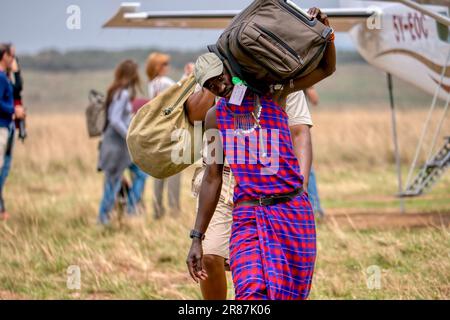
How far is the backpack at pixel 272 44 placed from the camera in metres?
4.83

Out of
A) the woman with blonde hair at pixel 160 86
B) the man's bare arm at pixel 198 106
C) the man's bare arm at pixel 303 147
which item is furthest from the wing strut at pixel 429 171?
the man's bare arm at pixel 198 106

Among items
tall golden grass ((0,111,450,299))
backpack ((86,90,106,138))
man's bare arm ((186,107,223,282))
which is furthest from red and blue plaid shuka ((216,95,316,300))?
backpack ((86,90,106,138))

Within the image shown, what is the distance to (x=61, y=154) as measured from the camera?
20.1m

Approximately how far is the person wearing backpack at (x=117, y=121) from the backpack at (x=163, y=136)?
5.67 metres

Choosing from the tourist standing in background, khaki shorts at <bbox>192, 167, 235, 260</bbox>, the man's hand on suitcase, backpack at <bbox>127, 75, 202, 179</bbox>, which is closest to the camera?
the man's hand on suitcase

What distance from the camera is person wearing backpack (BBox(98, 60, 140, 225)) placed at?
11.4 meters

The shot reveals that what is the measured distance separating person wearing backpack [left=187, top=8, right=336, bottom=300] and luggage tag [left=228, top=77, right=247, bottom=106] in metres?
0.01

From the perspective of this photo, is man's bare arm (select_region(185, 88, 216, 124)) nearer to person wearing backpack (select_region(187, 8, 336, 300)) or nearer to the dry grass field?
person wearing backpack (select_region(187, 8, 336, 300))

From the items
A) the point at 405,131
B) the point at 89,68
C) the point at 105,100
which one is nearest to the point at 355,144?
the point at 405,131

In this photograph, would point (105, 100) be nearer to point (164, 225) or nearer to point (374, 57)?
point (164, 225)

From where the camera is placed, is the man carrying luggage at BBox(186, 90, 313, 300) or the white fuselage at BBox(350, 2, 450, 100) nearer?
the man carrying luggage at BBox(186, 90, 313, 300)

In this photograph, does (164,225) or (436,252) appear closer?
(436,252)
